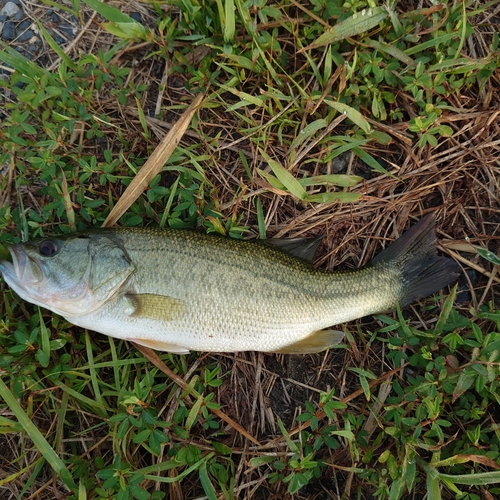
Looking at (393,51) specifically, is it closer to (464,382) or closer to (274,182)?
(274,182)

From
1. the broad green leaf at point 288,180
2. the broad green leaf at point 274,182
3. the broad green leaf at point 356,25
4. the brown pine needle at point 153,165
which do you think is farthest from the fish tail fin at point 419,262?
the brown pine needle at point 153,165

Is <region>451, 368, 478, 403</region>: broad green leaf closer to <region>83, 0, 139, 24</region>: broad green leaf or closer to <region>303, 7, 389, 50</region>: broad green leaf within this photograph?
<region>303, 7, 389, 50</region>: broad green leaf

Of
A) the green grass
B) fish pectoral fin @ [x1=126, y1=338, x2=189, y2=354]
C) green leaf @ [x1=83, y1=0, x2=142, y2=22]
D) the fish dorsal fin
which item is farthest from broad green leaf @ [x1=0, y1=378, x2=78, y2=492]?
green leaf @ [x1=83, y1=0, x2=142, y2=22]

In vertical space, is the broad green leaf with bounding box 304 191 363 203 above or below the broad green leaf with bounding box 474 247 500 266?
above

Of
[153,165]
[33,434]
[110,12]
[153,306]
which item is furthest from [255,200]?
[33,434]

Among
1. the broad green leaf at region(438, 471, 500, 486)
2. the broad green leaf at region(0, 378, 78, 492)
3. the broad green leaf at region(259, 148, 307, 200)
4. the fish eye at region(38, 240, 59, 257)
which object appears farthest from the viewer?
the broad green leaf at region(259, 148, 307, 200)
